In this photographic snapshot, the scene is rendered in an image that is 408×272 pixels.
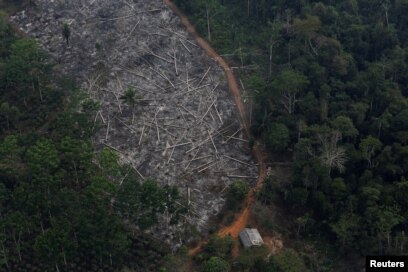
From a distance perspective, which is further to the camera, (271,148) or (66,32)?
(66,32)

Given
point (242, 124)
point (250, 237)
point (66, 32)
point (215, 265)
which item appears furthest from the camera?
point (66, 32)

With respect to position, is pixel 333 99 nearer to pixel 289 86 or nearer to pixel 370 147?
pixel 289 86

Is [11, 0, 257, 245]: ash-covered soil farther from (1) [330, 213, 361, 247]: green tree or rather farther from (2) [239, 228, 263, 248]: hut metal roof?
(1) [330, 213, 361, 247]: green tree

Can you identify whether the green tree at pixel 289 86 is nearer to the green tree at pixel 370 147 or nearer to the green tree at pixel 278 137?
the green tree at pixel 278 137

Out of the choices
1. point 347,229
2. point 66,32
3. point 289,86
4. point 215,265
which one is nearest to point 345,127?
point 289,86

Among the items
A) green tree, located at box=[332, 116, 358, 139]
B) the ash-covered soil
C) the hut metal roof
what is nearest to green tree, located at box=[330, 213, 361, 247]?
the hut metal roof

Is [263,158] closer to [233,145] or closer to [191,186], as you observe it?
[233,145]

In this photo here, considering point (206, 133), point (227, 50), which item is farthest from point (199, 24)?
point (206, 133)
